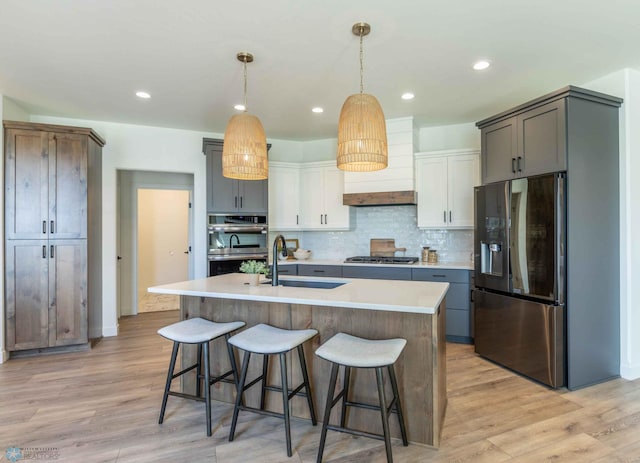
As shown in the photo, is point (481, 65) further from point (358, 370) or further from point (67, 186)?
point (67, 186)

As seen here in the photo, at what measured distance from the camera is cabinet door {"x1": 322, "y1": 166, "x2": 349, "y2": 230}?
194 inches

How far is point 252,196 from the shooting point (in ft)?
15.5

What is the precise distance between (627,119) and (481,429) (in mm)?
2880

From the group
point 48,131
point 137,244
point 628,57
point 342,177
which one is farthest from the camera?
point 137,244

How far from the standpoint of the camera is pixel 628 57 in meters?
2.83

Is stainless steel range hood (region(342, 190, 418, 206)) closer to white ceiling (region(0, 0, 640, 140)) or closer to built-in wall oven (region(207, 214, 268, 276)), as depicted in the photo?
white ceiling (region(0, 0, 640, 140))

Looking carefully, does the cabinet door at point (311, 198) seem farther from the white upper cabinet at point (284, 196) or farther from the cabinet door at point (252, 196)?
the cabinet door at point (252, 196)

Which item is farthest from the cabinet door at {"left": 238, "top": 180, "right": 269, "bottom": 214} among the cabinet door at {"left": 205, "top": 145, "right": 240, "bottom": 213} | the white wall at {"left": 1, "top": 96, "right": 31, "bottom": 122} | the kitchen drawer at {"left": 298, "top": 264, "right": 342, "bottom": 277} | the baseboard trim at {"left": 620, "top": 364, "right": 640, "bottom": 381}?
the baseboard trim at {"left": 620, "top": 364, "right": 640, "bottom": 381}

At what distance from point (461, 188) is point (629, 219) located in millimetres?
1620

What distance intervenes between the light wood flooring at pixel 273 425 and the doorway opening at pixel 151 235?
86.7 inches

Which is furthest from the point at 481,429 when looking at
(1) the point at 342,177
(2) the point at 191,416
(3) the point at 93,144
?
(3) the point at 93,144

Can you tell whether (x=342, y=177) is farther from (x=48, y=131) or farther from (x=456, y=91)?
(x=48, y=131)

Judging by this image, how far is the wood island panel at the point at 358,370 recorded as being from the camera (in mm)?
2098

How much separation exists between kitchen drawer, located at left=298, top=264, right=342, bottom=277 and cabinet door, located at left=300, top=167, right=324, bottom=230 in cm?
66
